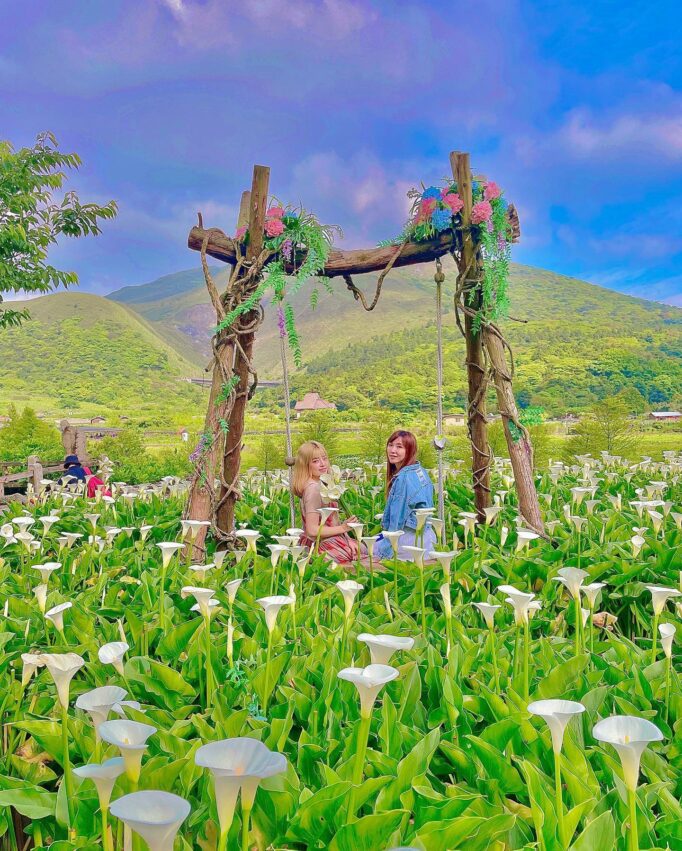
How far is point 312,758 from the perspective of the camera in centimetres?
157

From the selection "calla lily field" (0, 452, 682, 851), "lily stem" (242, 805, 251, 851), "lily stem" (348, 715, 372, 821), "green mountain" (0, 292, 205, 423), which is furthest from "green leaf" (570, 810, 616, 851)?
"green mountain" (0, 292, 205, 423)

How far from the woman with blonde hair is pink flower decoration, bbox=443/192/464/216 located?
83.6 inches

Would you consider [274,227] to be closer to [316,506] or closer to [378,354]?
[316,506]

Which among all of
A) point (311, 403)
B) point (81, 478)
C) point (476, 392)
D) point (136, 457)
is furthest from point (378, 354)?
point (476, 392)

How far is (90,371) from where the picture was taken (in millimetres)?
40594

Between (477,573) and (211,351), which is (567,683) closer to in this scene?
(477,573)

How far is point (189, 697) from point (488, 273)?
12.2 ft

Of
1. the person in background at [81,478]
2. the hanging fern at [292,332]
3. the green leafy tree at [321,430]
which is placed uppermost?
the hanging fern at [292,332]

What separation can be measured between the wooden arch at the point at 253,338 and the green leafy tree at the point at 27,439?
454 inches

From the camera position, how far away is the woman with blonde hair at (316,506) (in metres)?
4.52

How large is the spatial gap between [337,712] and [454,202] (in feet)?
12.6

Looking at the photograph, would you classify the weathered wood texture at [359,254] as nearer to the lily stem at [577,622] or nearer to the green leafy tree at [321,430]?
the lily stem at [577,622]

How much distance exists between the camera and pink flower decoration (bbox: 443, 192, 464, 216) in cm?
457

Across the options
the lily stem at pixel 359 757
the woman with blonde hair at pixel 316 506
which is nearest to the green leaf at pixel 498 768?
the lily stem at pixel 359 757
